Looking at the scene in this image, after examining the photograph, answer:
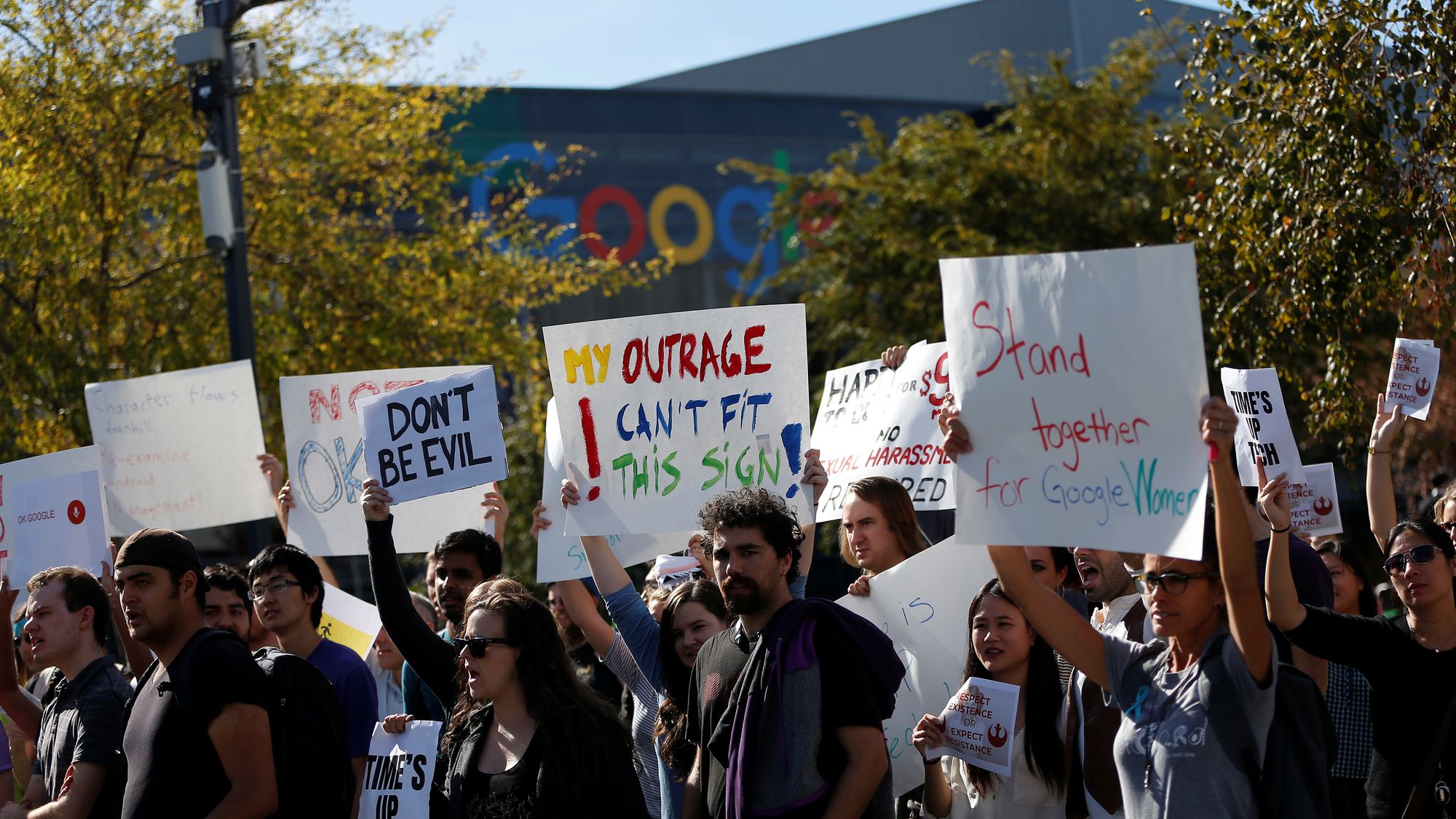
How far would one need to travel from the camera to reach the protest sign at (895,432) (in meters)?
6.37

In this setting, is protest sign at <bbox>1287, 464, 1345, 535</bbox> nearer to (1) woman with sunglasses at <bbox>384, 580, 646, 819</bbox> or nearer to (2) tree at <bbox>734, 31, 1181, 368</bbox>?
(1) woman with sunglasses at <bbox>384, 580, 646, 819</bbox>

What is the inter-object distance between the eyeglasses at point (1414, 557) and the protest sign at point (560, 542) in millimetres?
2599

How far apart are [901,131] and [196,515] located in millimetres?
14135

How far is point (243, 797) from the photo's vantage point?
4250mm

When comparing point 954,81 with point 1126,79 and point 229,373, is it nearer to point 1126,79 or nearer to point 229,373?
point 1126,79

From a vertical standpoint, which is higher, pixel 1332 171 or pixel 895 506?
pixel 1332 171

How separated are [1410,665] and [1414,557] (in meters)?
0.36

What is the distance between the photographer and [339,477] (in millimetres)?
7039


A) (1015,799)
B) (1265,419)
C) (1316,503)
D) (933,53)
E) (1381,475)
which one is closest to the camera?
(1015,799)

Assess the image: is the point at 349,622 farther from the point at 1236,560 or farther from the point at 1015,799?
the point at 1236,560

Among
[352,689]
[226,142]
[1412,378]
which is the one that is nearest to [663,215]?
[226,142]

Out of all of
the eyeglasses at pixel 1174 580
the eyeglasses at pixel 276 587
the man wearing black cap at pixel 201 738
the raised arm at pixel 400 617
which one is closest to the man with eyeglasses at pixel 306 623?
the eyeglasses at pixel 276 587

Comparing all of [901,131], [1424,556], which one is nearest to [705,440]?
[1424,556]

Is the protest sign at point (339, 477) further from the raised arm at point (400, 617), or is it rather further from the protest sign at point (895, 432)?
the protest sign at point (895, 432)
